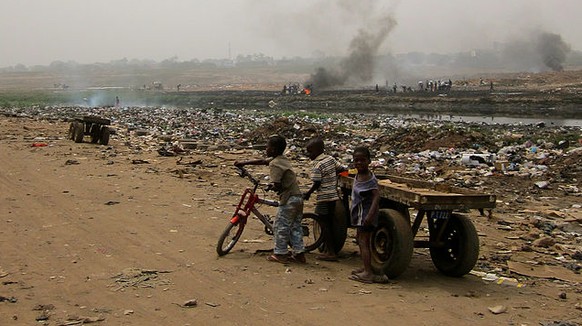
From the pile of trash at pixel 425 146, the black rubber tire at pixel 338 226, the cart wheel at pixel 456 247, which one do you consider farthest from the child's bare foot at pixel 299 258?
the pile of trash at pixel 425 146

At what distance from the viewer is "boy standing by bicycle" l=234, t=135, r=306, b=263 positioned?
5660mm

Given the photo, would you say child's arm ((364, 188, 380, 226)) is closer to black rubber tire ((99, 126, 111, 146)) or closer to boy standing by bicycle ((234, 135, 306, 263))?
boy standing by bicycle ((234, 135, 306, 263))

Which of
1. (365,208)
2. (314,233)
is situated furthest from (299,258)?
(365,208)

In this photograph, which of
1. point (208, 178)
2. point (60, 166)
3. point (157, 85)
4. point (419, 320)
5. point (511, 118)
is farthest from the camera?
point (157, 85)

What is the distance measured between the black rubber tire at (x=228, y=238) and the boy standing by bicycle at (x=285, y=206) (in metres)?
0.43

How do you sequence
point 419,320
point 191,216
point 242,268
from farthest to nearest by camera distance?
point 191,216
point 242,268
point 419,320

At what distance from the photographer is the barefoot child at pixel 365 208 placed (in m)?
5.18

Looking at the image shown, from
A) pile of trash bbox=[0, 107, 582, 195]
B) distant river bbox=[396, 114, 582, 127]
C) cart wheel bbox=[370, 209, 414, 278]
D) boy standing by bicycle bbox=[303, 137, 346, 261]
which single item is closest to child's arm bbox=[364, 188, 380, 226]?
cart wheel bbox=[370, 209, 414, 278]

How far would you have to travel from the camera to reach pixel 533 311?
4.62 meters

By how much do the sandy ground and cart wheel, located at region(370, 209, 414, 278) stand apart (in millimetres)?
186

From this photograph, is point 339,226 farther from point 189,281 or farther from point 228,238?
point 189,281

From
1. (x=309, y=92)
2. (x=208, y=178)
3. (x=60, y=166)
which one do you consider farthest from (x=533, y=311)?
(x=309, y=92)

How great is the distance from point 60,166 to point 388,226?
8.94 m

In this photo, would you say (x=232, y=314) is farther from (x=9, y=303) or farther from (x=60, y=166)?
(x=60, y=166)
